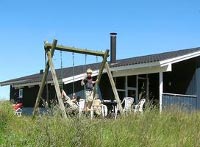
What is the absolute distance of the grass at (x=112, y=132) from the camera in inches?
274

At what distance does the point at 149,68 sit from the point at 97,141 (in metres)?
15.5

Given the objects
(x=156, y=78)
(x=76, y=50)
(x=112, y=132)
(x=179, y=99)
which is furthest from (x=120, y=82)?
(x=112, y=132)

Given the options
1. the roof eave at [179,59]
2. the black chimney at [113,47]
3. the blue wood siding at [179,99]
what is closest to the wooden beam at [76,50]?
the blue wood siding at [179,99]

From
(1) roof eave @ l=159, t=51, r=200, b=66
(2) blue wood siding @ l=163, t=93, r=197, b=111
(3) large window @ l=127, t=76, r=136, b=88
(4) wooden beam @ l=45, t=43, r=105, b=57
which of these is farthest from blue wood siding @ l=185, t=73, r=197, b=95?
(4) wooden beam @ l=45, t=43, r=105, b=57

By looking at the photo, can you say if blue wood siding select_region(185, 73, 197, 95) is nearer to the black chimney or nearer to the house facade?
the house facade

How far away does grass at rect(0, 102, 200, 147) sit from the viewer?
274 inches

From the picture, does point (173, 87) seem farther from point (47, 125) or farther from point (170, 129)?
point (47, 125)

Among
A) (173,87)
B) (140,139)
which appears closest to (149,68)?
(173,87)

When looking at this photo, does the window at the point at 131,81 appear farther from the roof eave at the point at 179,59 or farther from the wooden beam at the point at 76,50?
the wooden beam at the point at 76,50

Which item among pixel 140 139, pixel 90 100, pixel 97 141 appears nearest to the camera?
pixel 97 141

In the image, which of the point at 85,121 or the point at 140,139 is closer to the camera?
the point at 85,121

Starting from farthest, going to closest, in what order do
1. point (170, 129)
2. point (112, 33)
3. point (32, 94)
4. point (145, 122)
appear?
point (32, 94), point (112, 33), point (170, 129), point (145, 122)

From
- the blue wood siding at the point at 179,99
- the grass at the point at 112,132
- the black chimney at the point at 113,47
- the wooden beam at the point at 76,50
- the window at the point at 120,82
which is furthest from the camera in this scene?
the black chimney at the point at 113,47

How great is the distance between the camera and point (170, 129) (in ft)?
31.2
